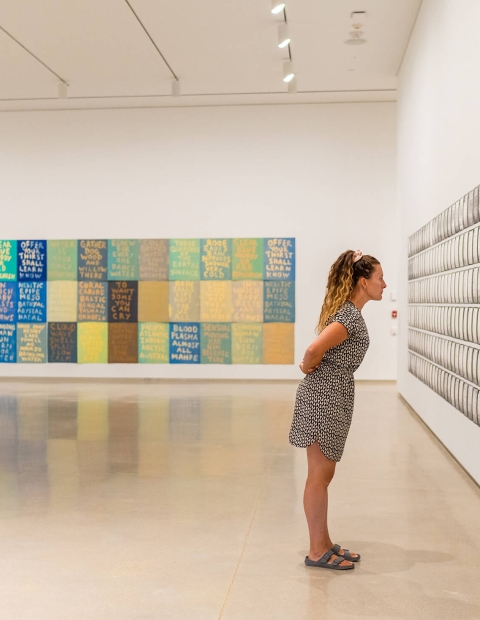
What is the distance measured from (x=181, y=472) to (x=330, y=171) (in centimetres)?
709

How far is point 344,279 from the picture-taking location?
362 cm

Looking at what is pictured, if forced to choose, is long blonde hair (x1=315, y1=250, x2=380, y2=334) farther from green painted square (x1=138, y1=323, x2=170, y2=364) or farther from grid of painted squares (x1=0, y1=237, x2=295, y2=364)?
green painted square (x1=138, y1=323, x2=170, y2=364)

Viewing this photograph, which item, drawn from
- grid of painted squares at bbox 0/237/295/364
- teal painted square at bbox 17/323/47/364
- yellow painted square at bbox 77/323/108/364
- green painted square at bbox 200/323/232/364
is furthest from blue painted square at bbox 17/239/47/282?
green painted square at bbox 200/323/232/364

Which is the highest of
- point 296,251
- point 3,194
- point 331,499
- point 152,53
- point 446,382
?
point 152,53

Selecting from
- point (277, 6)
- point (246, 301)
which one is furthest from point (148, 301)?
point (277, 6)

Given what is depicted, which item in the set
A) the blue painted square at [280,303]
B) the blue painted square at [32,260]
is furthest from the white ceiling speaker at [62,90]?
the blue painted square at [280,303]

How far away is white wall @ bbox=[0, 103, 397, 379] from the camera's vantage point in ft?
38.1

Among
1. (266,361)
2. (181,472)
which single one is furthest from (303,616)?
(266,361)

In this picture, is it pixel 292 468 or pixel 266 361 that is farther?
pixel 266 361

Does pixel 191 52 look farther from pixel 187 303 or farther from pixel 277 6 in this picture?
pixel 187 303

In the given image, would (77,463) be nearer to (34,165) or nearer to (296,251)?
(296,251)

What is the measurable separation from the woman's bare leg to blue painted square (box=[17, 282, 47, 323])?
30.4 feet

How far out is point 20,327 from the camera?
12.2m

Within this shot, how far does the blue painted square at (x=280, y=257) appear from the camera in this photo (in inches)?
461
